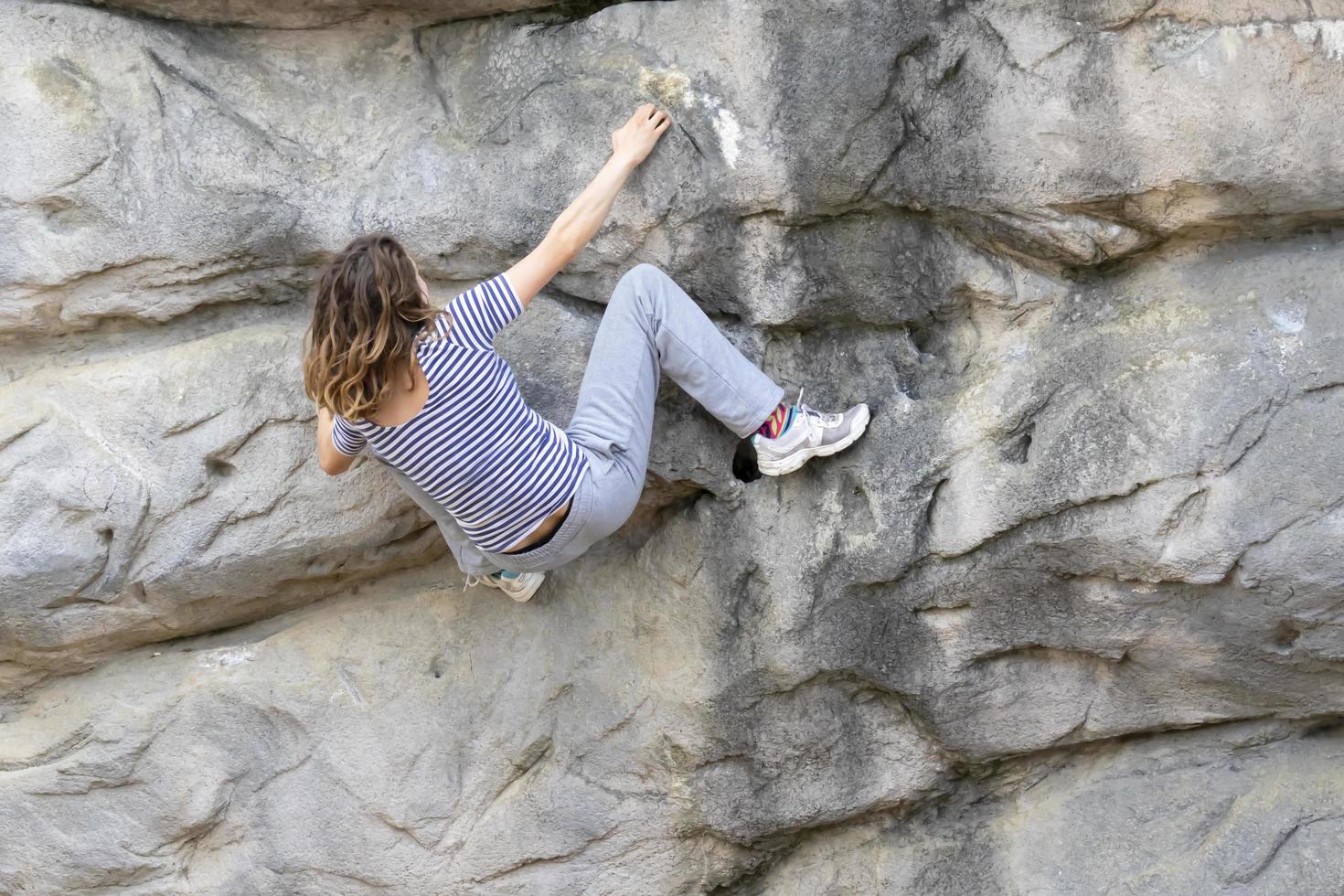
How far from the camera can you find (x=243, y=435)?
3.60 m

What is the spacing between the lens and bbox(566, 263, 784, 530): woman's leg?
3.31m

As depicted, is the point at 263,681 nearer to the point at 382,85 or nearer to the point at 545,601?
the point at 545,601

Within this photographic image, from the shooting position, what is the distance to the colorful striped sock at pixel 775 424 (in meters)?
3.45

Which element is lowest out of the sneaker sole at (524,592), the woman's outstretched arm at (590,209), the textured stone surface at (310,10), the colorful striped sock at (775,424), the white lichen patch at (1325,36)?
the sneaker sole at (524,592)

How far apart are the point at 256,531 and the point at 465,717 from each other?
757mm

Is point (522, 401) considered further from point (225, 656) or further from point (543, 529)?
point (225, 656)

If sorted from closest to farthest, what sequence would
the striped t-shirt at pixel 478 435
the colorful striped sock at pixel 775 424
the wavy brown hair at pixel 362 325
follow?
the wavy brown hair at pixel 362 325 → the striped t-shirt at pixel 478 435 → the colorful striped sock at pixel 775 424

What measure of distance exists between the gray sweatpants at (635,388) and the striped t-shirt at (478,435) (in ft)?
0.24

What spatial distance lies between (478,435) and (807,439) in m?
0.83

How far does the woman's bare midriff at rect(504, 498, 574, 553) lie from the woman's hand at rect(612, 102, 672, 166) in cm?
86

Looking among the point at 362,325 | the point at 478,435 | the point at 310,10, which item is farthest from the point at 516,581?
the point at 310,10

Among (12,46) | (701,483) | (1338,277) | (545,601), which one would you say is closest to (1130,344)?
(1338,277)

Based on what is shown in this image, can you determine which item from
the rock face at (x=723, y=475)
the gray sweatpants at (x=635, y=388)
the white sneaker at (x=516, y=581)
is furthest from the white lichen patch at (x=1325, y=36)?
the white sneaker at (x=516, y=581)

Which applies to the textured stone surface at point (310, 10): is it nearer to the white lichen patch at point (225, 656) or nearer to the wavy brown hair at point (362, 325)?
the wavy brown hair at point (362, 325)
